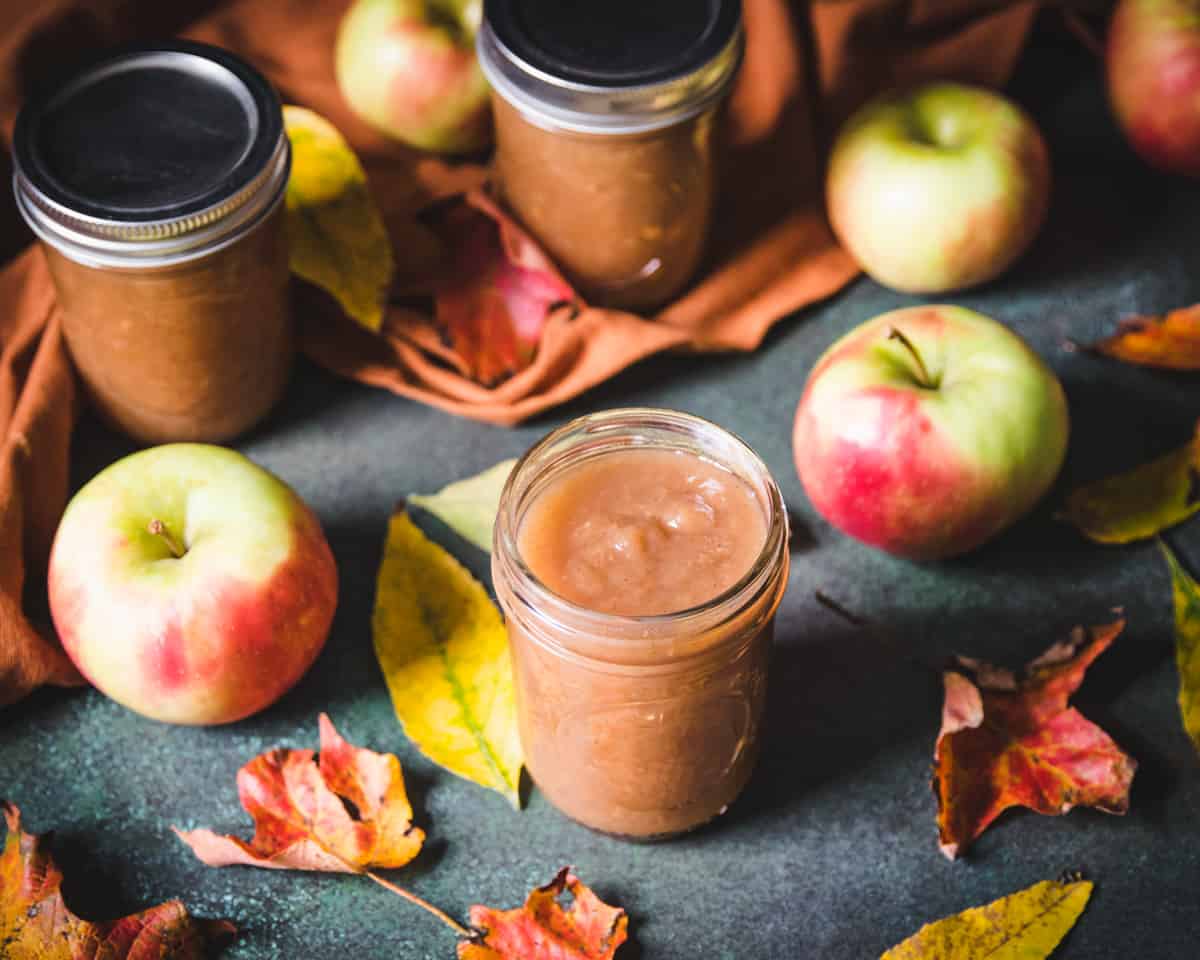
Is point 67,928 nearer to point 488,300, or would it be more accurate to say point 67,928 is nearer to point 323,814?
point 323,814

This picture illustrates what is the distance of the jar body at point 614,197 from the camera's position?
47.6 inches

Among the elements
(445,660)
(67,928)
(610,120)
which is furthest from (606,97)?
(67,928)

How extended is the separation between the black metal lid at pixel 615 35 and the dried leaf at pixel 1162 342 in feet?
1.40

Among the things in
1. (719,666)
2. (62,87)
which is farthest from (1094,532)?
(62,87)

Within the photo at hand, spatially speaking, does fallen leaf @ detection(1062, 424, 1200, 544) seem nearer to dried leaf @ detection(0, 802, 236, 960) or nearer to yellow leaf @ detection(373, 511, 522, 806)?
yellow leaf @ detection(373, 511, 522, 806)

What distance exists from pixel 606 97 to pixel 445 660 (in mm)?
452

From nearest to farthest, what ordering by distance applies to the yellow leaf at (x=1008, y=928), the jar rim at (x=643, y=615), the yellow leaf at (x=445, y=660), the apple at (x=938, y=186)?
the jar rim at (x=643, y=615) < the yellow leaf at (x=1008, y=928) < the yellow leaf at (x=445, y=660) < the apple at (x=938, y=186)

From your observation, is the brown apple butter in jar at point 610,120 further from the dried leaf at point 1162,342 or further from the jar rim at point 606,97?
the dried leaf at point 1162,342

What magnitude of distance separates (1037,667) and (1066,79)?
2.30 ft

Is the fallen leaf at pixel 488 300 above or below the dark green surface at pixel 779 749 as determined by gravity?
above

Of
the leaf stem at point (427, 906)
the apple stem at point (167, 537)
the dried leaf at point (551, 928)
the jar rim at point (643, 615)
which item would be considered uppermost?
the jar rim at point (643, 615)

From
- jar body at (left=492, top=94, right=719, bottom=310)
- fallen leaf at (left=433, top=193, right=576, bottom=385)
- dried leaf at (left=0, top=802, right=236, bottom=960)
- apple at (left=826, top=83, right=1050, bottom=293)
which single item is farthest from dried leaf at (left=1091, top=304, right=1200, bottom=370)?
dried leaf at (left=0, top=802, right=236, bottom=960)

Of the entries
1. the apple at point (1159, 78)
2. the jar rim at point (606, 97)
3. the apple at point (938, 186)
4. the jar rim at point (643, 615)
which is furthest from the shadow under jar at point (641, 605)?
the apple at point (1159, 78)

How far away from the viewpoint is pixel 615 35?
121cm
